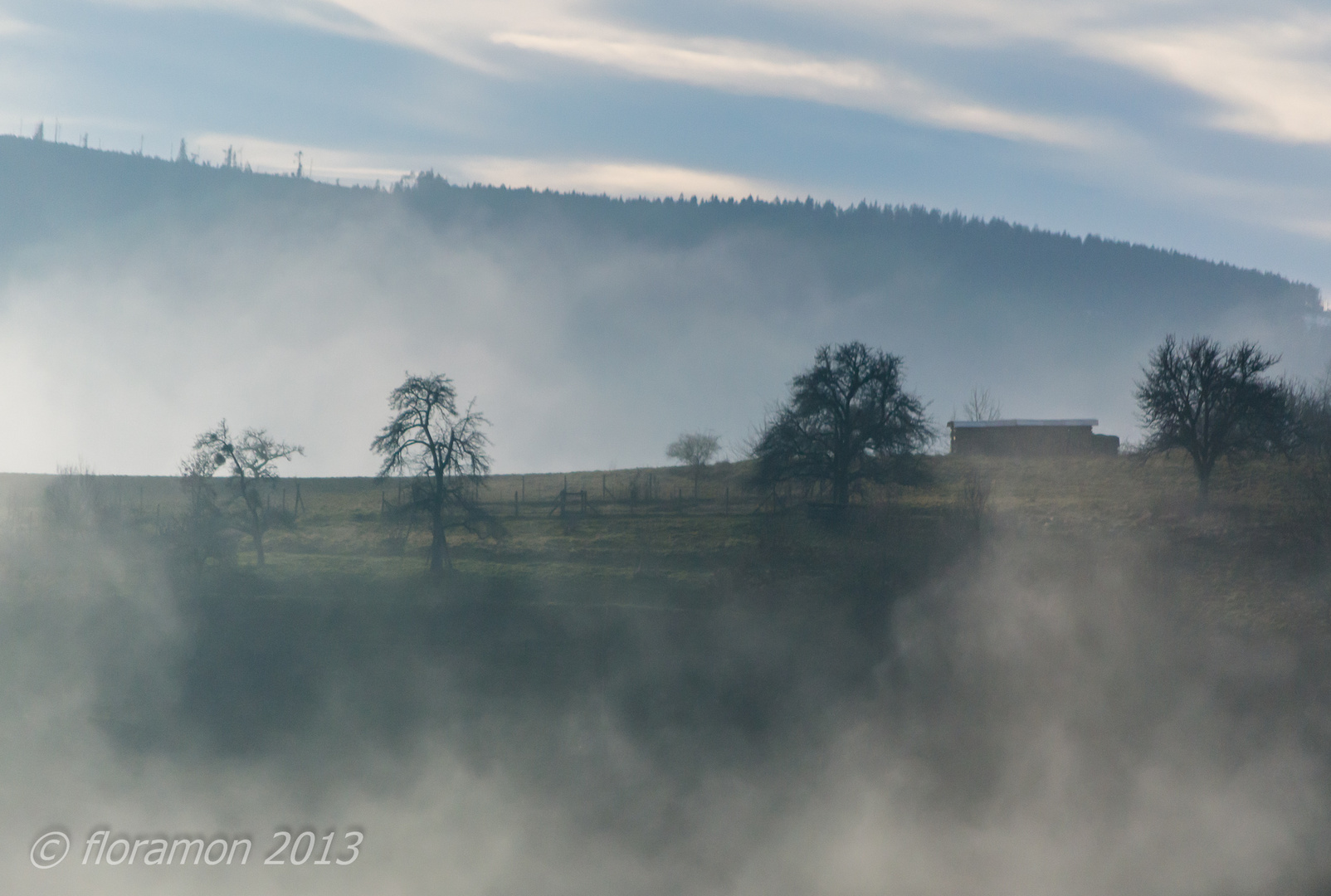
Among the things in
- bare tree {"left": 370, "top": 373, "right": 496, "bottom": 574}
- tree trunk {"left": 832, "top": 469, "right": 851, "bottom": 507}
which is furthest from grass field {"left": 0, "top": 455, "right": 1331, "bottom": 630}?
bare tree {"left": 370, "top": 373, "right": 496, "bottom": 574}

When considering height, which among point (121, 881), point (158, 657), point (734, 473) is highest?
point (734, 473)

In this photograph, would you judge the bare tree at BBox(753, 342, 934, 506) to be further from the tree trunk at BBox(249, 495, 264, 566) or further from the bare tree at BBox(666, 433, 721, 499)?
the tree trunk at BBox(249, 495, 264, 566)

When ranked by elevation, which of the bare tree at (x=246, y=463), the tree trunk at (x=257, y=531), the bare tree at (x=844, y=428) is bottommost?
the tree trunk at (x=257, y=531)

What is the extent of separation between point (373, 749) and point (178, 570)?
14.7m

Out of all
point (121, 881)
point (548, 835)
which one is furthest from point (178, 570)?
point (548, 835)

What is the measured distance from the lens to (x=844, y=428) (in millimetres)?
44531

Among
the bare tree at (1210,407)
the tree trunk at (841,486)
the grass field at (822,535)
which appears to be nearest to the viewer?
the grass field at (822,535)

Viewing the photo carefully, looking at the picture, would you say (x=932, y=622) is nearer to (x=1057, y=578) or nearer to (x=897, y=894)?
(x=1057, y=578)

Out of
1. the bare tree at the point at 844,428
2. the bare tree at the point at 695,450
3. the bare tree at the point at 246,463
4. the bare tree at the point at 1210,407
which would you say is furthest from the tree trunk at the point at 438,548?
the bare tree at the point at 1210,407

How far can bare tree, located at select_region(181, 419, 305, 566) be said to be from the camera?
40.4m

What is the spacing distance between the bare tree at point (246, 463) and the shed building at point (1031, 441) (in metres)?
39.2

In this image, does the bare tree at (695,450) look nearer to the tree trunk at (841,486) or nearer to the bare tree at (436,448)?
the tree trunk at (841,486)

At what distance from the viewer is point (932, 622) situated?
107ft

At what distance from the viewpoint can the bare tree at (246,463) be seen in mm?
40375
